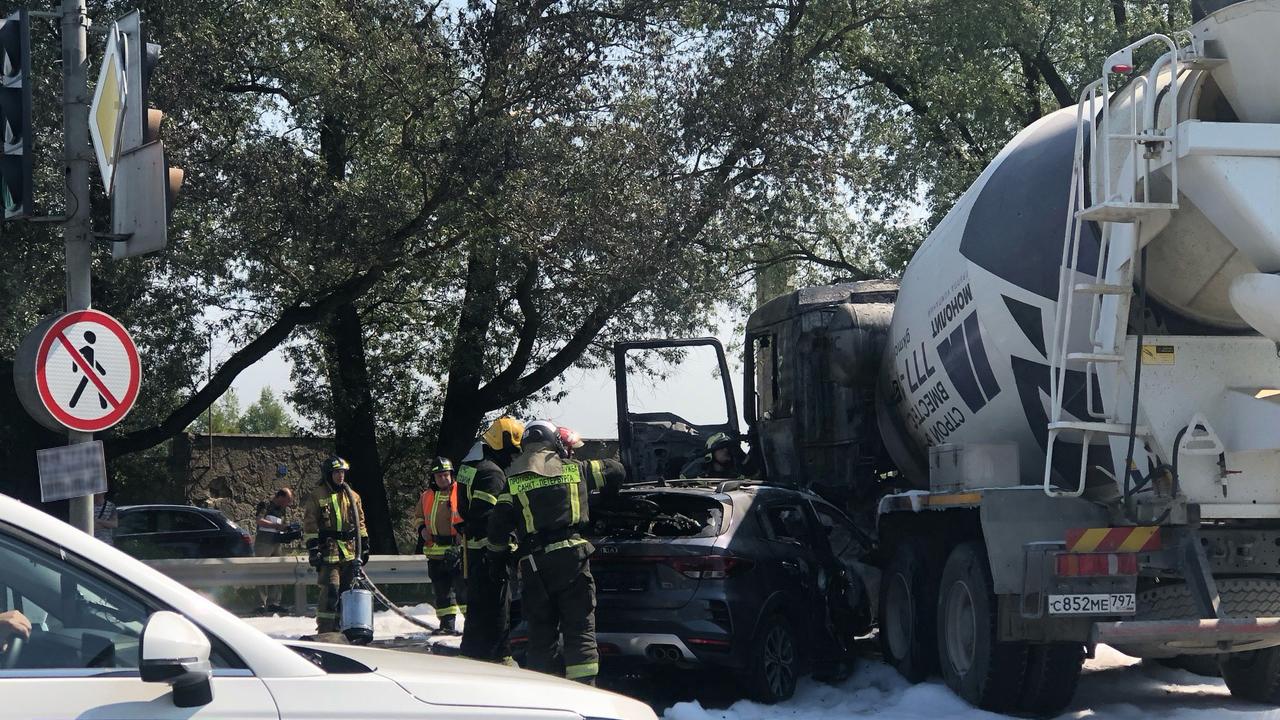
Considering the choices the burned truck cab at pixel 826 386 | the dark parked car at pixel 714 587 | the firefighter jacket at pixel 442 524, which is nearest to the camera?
the dark parked car at pixel 714 587

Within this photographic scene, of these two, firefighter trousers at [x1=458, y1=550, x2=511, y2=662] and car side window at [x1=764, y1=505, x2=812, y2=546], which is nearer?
car side window at [x1=764, y1=505, x2=812, y2=546]

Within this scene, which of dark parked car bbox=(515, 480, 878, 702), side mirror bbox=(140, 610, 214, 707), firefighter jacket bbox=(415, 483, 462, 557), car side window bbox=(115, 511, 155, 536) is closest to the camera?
side mirror bbox=(140, 610, 214, 707)

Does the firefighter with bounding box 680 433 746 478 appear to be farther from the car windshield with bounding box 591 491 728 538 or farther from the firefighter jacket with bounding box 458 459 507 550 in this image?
the car windshield with bounding box 591 491 728 538

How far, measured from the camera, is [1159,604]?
7.56 m

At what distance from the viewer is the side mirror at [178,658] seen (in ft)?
9.64

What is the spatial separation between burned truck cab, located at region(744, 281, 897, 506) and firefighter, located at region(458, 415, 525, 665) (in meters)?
3.02

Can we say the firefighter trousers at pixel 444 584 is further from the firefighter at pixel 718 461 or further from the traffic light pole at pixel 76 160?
the traffic light pole at pixel 76 160

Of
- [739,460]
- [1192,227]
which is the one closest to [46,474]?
[1192,227]

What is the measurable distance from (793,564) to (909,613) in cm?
106

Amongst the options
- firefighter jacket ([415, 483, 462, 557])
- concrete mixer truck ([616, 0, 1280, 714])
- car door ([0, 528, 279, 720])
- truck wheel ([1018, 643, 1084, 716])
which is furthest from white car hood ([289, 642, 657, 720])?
firefighter jacket ([415, 483, 462, 557])

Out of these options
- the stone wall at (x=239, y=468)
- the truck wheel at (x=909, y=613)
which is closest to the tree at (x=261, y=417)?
the stone wall at (x=239, y=468)

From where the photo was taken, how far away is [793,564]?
934cm

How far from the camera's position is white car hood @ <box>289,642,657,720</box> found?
3492 mm

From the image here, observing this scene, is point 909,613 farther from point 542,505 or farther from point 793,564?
point 542,505
